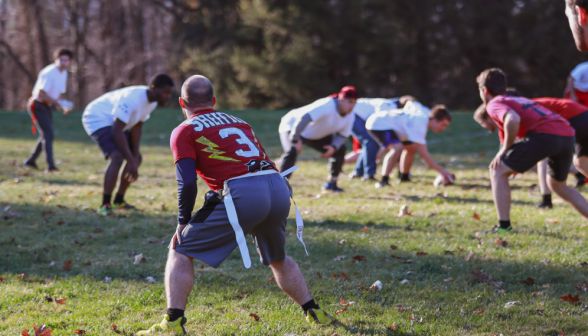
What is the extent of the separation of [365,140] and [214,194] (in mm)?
7209

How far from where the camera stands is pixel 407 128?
9.14 meters

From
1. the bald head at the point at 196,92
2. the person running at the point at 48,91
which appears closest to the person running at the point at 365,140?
the person running at the point at 48,91

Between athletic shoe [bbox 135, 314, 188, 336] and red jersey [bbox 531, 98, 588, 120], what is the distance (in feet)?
15.3

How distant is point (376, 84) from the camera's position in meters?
32.0

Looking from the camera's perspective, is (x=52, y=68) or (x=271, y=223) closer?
(x=271, y=223)

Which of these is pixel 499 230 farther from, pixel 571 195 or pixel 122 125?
pixel 122 125

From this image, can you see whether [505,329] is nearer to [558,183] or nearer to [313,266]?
[313,266]

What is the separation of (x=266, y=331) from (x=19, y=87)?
3726 cm

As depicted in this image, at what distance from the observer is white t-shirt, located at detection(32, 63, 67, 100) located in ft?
32.0

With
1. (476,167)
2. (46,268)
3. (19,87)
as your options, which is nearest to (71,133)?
(476,167)

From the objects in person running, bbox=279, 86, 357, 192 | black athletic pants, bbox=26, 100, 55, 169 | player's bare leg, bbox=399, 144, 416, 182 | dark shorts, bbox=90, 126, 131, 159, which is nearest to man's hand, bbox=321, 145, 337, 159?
person running, bbox=279, 86, 357, 192

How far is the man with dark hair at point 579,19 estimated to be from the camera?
3182 millimetres

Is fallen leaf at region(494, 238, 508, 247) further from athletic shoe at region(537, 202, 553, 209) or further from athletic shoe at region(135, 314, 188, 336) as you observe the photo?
athletic shoe at region(135, 314, 188, 336)

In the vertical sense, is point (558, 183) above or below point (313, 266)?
above
